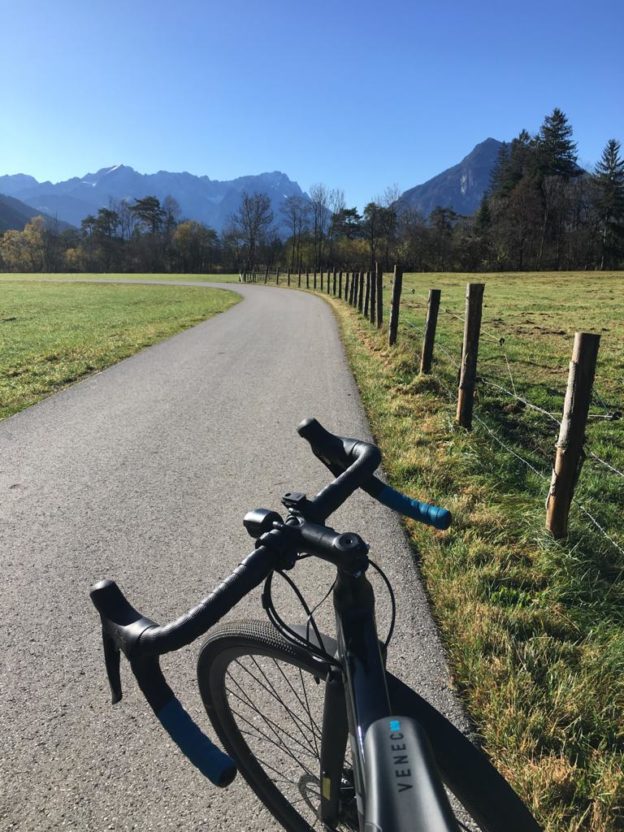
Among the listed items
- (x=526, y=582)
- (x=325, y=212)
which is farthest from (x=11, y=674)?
(x=325, y=212)

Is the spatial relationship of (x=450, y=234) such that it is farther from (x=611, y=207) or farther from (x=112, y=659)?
(x=112, y=659)

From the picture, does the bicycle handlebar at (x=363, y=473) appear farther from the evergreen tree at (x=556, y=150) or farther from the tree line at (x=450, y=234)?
the evergreen tree at (x=556, y=150)

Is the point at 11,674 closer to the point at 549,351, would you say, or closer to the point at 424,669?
the point at 424,669

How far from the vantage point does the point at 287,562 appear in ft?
3.97

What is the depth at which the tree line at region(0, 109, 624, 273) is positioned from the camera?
65.2 m

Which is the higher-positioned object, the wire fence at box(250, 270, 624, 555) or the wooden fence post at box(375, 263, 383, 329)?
the wooden fence post at box(375, 263, 383, 329)

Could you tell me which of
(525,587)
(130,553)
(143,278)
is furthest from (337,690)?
(143,278)

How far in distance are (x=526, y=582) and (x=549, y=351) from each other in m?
9.98

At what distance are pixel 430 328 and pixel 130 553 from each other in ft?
18.2

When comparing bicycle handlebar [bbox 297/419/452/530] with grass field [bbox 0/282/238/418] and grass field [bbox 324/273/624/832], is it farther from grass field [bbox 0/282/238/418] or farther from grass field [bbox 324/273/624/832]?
grass field [bbox 0/282/238/418]

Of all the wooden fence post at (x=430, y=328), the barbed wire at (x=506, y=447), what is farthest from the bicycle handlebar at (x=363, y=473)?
the wooden fence post at (x=430, y=328)

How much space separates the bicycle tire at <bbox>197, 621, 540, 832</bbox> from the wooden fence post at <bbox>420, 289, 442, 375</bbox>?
6.05 metres

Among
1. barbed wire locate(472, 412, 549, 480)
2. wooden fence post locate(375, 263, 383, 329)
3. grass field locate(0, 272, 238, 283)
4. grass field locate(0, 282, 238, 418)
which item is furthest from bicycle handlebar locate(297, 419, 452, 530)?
grass field locate(0, 272, 238, 283)

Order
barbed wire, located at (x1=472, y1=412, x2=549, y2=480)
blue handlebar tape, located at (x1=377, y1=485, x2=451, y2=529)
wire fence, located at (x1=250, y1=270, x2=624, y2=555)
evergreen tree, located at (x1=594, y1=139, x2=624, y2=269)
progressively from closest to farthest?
1. blue handlebar tape, located at (x1=377, y1=485, x2=451, y2=529)
2. wire fence, located at (x1=250, y1=270, x2=624, y2=555)
3. barbed wire, located at (x1=472, y1=412, x2=549, y2=480)
4. evergreen tree, located at (x1=594, y1=139, x2=624, y2=269)
